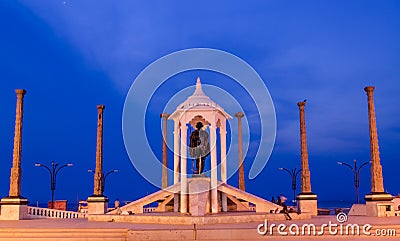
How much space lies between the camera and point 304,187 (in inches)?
1125

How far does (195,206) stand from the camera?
19141 millimetres

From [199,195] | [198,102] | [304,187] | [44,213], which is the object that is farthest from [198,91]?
[44,213]

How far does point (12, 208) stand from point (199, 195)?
11265 millimetres

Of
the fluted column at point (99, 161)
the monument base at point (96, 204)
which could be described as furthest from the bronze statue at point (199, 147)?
the fluted column at point (99, 161)

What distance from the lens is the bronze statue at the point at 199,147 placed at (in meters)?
23.7

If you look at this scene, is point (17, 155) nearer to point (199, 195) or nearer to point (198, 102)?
point (198, 102)

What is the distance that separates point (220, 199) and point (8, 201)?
11.6m

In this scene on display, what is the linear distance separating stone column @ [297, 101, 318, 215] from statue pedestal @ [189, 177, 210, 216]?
8300 mm

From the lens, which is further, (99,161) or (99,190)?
(99,161)

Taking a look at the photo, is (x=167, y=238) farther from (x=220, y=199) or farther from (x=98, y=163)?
(x=98, y=163)

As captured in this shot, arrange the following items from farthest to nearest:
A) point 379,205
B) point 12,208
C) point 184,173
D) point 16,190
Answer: point 379,205 → point 16,190 → point 12,208 → point 184,173

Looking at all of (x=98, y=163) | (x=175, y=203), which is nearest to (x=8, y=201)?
(x=98, y=163)

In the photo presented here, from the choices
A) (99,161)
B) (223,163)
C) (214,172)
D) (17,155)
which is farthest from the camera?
(99,161)

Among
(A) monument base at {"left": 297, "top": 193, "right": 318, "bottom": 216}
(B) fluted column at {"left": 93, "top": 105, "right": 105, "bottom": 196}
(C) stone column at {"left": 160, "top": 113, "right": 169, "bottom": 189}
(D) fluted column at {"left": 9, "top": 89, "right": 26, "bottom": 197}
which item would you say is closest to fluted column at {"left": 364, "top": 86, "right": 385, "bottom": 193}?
(A) monument base at {"left": 297, "top": 193, "right": 318, "bottom": 216}
